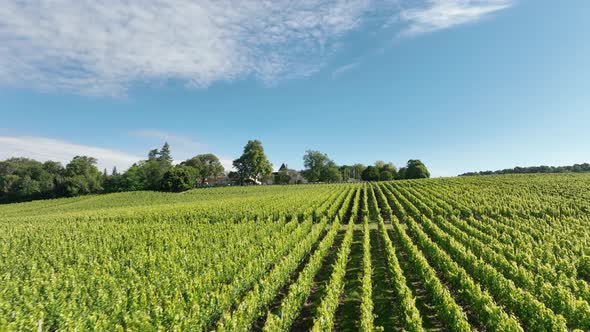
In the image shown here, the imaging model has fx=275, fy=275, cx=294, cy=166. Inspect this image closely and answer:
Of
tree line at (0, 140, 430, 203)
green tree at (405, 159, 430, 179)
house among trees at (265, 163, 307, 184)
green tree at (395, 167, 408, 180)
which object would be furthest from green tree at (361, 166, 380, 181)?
house among trees at (265, 163, 307, 184)

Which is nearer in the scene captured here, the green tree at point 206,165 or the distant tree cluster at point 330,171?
the green tree at point 206,165

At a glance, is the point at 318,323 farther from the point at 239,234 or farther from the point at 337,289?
the point at 239,234

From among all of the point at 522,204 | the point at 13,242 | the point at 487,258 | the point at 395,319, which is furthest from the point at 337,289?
the point at 522,204

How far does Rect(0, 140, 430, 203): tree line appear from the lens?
7000 centimetres

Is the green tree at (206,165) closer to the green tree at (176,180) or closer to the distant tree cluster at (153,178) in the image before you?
the distant tree cluster at (153,178)

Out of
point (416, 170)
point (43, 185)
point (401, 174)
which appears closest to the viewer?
point (43, 185)

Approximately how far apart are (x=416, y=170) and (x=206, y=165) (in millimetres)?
77868

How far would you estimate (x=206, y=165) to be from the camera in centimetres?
10481

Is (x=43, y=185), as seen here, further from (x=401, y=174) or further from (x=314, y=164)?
(x=401, y=174)

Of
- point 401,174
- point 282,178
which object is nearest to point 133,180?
point 282,178

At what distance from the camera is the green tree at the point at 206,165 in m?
102

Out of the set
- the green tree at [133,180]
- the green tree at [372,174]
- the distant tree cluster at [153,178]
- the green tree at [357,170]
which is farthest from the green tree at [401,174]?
the green tree at [133,180]

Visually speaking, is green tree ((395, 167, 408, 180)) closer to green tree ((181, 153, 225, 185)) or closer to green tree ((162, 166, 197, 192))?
green tree ((181, 153, 225, 185))

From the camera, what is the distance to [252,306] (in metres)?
8.26
